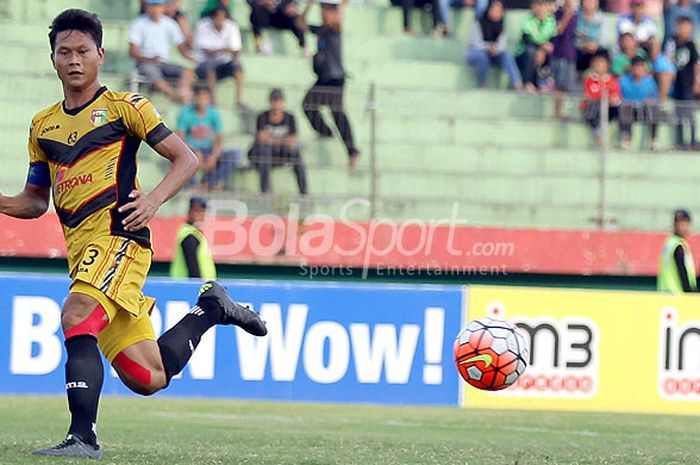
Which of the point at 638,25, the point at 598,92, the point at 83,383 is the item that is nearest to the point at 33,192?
the point at 83,383

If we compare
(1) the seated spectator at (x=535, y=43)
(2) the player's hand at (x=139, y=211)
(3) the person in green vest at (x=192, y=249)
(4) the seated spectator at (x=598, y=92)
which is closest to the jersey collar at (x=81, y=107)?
(2) the player's hand at (x=139, y=211)

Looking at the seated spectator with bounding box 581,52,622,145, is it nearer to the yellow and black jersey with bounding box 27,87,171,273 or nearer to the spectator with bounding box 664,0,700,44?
the spectator with bounding box 664,0,700,44

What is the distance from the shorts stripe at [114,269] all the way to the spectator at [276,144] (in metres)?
9.77

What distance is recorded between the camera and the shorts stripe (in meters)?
6.75

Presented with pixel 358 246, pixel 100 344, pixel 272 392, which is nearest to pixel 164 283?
pixel 272 392

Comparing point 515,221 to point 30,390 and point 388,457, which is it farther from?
point 388,457

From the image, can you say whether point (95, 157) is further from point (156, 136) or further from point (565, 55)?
point (565, 55)

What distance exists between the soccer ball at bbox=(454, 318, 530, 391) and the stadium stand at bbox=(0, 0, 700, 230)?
8027mm

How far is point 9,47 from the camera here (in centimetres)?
1797

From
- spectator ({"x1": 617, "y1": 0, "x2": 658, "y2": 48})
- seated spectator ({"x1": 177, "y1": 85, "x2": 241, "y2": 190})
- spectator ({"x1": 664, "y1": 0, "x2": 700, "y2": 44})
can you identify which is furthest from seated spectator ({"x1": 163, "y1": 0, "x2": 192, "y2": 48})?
spectator ({"x1": 664, "y1": 0, "x2": 700, "y2": 44})

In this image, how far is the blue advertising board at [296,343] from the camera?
13422 mm

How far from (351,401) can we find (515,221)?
4.50 metres

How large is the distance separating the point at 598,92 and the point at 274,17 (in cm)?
446

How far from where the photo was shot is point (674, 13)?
2059cm
